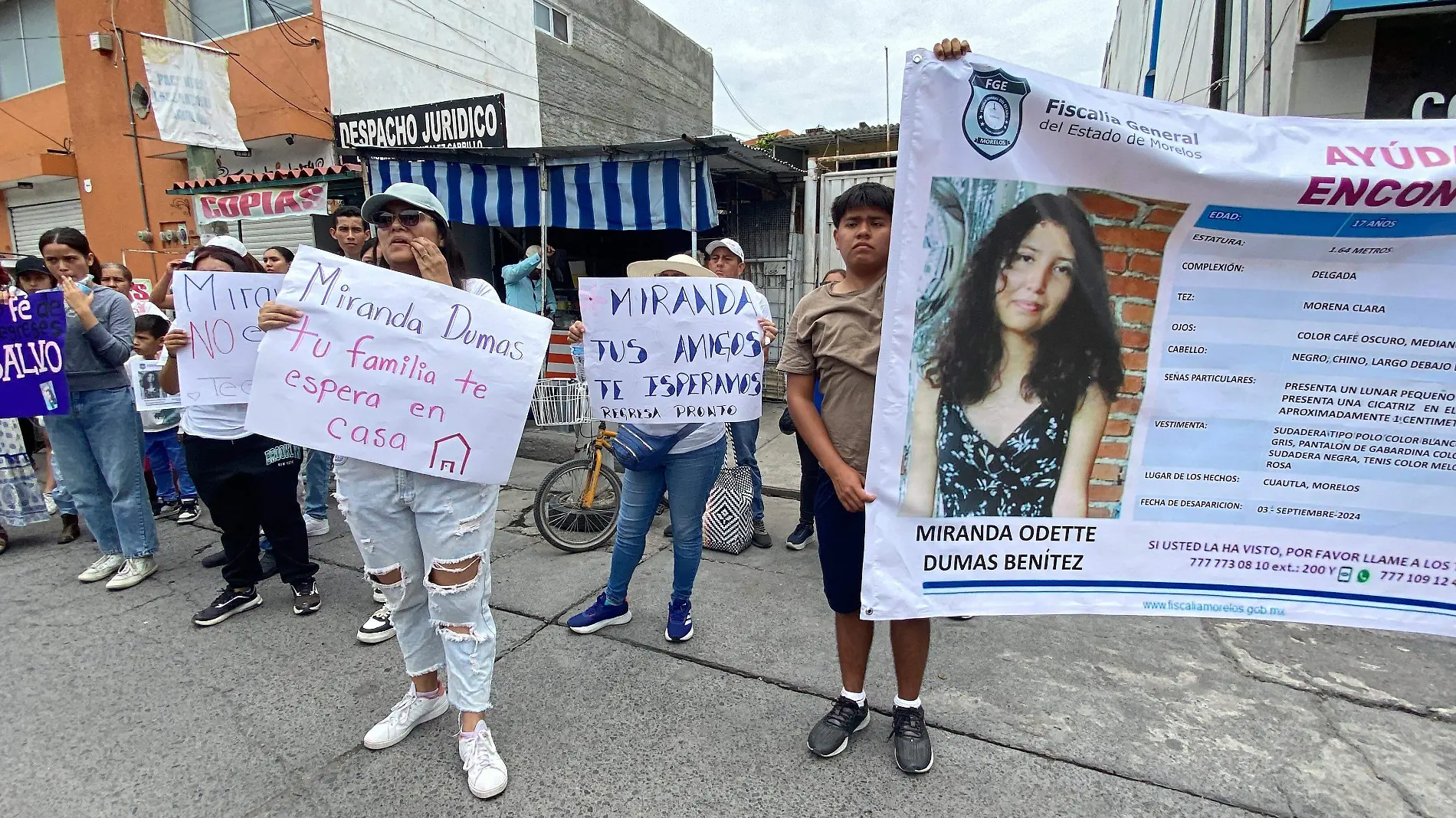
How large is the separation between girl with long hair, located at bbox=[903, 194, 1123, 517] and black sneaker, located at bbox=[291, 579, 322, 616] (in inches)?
127

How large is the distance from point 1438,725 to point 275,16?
46.5ft

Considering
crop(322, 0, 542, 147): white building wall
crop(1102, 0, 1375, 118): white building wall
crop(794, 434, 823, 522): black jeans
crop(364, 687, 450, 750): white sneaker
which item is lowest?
crop(364, 687, 450, 750): white sneaker

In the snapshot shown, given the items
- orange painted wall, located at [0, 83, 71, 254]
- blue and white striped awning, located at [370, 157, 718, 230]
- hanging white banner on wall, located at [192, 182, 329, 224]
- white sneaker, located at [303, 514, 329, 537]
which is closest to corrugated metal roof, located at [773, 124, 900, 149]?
blue and white striped awning, located at [370, 157, 718, 230]

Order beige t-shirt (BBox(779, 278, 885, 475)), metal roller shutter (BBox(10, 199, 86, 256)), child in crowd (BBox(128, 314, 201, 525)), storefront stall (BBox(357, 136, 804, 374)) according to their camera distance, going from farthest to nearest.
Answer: metal roller shutter (BBox(10, 199, 86, 256)) → storefront stall (BBox(357, 136, 804, 374)) → child in crowd (BBox(128, 314, 201, 525)) → beige t-shirt (BBox(779, 278, 885, 475))

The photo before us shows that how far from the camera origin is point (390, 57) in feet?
36.1

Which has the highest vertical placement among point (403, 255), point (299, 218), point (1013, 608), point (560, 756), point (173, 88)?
point (173, 88)

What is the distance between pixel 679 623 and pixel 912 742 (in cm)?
124

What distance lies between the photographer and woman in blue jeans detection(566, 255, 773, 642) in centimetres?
304

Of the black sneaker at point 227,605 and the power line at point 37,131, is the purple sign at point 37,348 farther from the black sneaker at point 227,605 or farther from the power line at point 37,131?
the power line at point 37,131

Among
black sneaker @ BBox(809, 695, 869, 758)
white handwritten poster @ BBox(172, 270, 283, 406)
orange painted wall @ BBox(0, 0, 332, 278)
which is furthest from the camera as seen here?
orange painted wall @ BBox(0, 0, 332, 278)

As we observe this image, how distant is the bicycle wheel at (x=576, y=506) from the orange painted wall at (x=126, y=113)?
28.3ft

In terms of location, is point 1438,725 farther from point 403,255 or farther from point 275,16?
point 275,16

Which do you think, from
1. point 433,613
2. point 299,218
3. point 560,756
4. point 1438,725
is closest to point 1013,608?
point 560,756

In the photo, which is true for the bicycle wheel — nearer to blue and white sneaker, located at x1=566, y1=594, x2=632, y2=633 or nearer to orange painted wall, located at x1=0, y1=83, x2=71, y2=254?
blue and white sneaker, located at x1=566, y1=594, x2=632, y2=633
